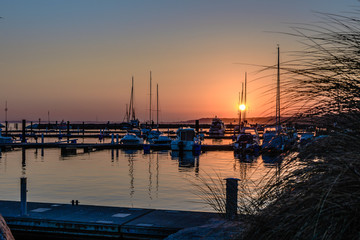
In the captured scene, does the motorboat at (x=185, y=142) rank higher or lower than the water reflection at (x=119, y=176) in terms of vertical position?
higher

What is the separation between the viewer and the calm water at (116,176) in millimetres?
17375

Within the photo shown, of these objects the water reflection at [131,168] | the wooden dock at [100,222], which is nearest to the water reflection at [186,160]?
the water reflection at [131,168]

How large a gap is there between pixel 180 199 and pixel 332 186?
50.1 feet

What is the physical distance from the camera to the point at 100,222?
28.3ft

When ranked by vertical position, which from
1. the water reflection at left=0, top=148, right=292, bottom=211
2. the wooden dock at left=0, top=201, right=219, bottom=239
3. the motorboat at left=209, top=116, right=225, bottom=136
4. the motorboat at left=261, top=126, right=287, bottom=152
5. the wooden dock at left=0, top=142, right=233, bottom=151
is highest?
the motorboat at left=261, top=126, right=287, bottom=152

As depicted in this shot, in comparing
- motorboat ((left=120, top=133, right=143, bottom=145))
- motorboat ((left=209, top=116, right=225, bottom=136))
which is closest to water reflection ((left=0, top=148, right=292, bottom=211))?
motorboat ((left=120, top=133, right=143, bottom=145))

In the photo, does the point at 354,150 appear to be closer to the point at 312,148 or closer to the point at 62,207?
the point at 312,148

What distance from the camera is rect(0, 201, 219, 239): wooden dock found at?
8.33 metres

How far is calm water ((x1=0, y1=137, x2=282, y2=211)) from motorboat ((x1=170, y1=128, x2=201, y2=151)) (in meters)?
1.44

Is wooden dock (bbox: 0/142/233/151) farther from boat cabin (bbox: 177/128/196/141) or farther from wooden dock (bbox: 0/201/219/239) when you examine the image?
wooden dock (bbox: 0/201/219/239)

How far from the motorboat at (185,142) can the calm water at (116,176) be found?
1438mm

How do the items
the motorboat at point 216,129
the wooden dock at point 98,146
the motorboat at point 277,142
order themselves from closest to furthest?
the motorboat at point 277,142, the wooden dock at point 98,146, the motorboat at point 216,129

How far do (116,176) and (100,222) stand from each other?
52.6ft

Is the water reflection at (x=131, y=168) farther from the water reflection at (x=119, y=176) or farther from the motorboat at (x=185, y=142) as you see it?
the motorboat at (x=185, y=142)
